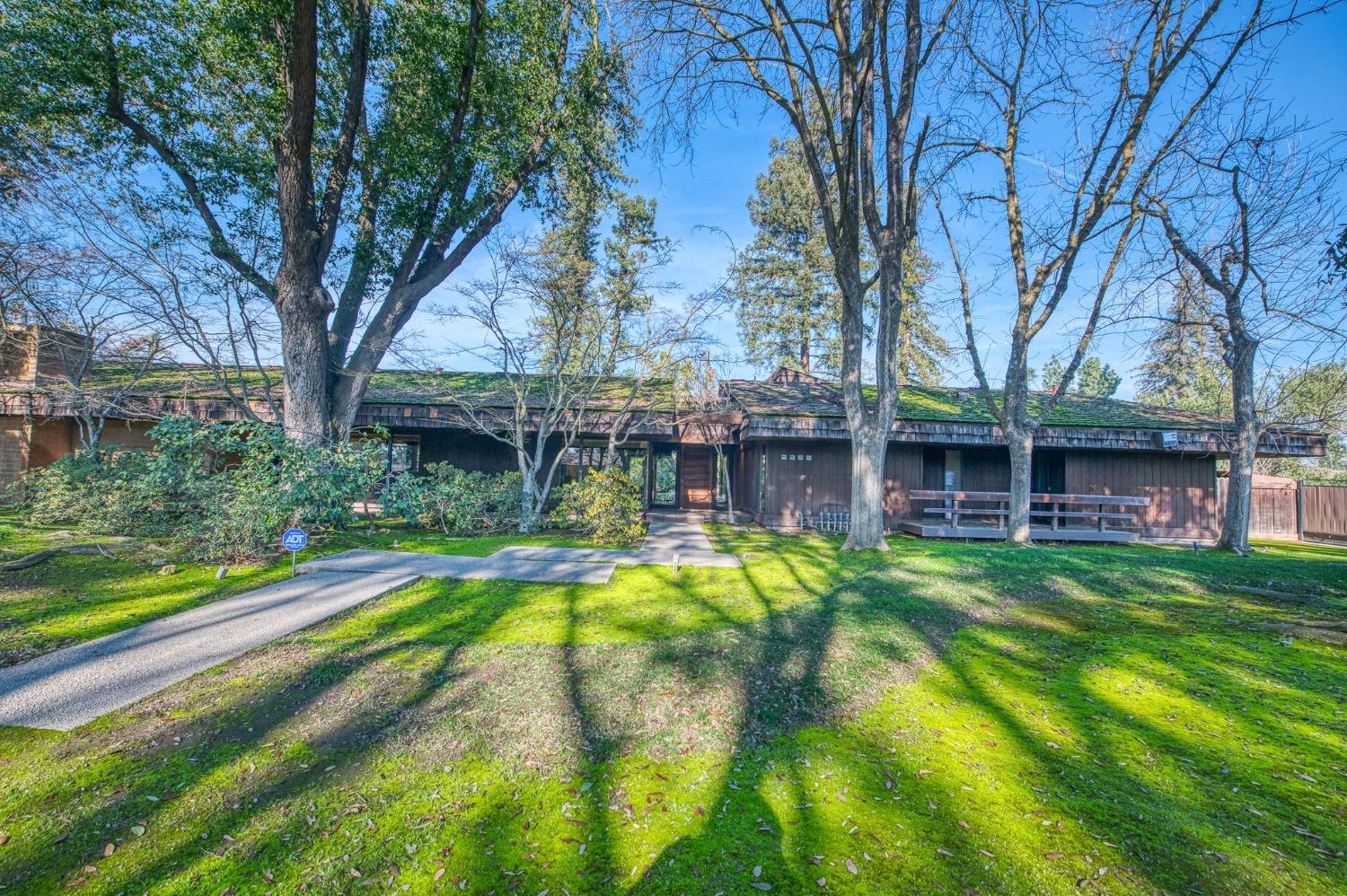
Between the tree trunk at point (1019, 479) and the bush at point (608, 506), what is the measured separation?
7342mm

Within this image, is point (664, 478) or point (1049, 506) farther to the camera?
point (664, 478)

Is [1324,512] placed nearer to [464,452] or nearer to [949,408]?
[949,408]

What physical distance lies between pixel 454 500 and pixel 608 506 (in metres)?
3.00

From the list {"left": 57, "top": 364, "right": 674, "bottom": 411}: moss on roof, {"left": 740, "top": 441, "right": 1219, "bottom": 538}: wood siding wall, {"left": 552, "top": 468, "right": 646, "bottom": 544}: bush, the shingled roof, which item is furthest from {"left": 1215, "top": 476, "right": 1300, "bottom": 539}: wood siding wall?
{"left": 552, "top": 468, "right": 646, "bottom": 544}: bush

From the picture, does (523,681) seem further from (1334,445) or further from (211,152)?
(1334,445)

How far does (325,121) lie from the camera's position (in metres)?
10.5

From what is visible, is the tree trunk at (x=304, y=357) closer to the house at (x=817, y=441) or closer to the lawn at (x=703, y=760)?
the house at (x=817, y=441)

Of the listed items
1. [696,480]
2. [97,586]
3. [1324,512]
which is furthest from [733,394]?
[1324,512]

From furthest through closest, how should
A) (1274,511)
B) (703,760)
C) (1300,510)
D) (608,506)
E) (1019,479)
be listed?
(1274,511) → (1300,510) → (1019,479) → (608,506) → (703,760)

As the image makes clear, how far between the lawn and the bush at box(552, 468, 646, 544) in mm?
4382

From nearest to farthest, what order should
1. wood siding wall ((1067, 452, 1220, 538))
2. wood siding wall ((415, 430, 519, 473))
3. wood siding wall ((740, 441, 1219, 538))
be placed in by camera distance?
wood siding wall ((740, 441, 1219, 538)) → wood siding wall ((1067, 452, 1220, 538)) → wood siding wall ((415, 430, 519, 473))

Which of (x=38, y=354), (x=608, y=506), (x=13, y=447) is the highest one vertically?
(x=38, y=354)

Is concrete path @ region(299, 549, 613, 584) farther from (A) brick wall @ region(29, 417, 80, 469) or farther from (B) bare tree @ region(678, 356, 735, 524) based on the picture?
(A) brick wall @ region(29, 417, 80, 469)

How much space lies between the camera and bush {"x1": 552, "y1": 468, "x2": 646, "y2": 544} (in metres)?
9.54
